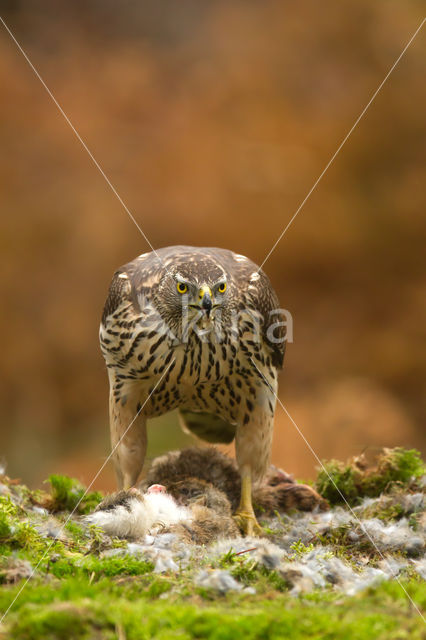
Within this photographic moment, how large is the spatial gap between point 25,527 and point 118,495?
450mm

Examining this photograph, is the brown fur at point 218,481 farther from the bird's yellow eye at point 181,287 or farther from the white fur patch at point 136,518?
the bird's yellow eye at point 181,287

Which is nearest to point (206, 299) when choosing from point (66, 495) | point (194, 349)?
point (194, 349)

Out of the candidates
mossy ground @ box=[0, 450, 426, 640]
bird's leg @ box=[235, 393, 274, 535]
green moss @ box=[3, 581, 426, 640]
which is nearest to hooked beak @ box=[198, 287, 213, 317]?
bird's leg @ box=[235, 393, 274, 535]

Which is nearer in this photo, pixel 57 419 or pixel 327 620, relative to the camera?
pixel 327 620

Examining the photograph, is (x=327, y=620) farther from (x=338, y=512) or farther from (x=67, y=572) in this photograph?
(x=338, y=512)

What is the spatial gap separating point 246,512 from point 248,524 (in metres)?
0.09

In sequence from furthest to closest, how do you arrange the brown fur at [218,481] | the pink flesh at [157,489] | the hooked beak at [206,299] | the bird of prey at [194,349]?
the brown fur at [218,481] → the bird of prey at [194,349] → the pink flesh at [157,489] → the hooked beak at [206,299]

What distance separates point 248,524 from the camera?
3.96 meters

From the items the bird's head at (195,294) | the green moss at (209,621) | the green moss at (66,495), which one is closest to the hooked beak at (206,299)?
the bird's head at (195,294)

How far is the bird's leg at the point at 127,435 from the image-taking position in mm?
4145

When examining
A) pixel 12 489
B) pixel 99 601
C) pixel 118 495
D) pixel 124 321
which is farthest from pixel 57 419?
pixel 99 601

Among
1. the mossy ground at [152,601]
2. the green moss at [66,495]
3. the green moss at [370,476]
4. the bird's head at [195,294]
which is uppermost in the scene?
the bird's head at [195,294]

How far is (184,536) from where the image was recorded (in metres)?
3.13

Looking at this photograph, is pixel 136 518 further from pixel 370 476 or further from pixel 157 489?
pixel 370 476
